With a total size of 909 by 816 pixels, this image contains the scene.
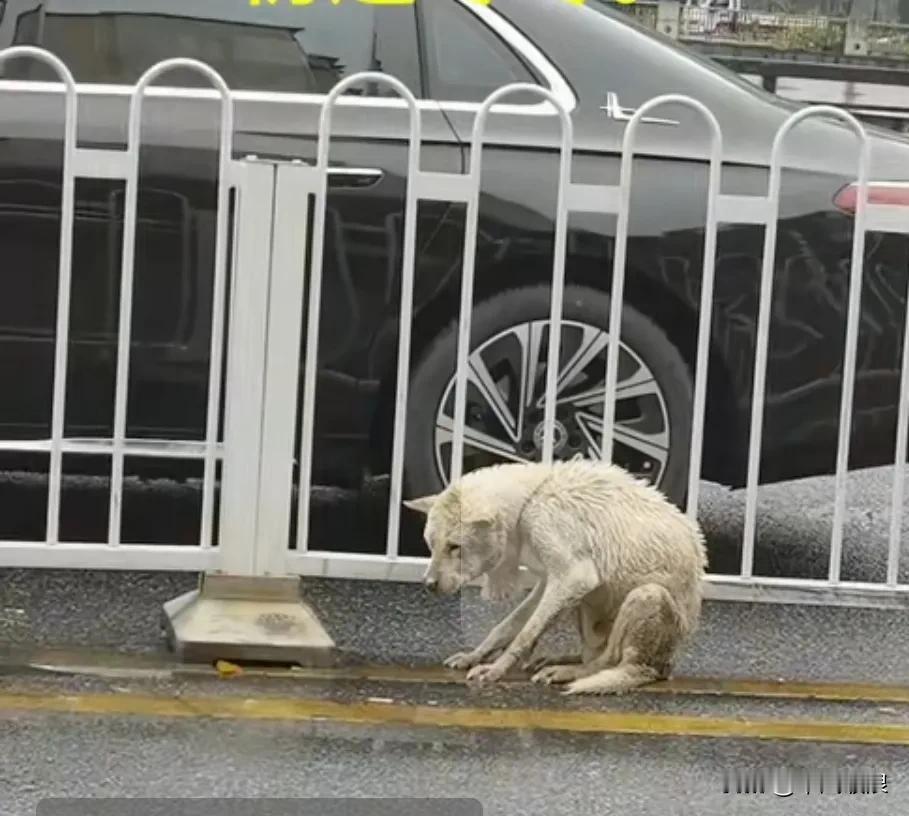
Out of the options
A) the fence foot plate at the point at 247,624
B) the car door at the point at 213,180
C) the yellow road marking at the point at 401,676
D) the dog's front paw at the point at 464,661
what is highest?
the car door at the point at 213,180

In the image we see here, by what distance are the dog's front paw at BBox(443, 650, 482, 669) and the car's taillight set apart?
1.79 metres

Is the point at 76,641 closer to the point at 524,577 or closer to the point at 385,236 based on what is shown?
the point at 524,577

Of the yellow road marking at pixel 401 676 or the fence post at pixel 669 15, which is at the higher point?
the fence post at pixel 669 15

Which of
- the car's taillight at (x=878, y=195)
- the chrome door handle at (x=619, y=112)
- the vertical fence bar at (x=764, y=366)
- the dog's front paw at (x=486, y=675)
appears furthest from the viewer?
the chrome door handle at (x=619, y=112)

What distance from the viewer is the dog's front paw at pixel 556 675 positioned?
4.14 meters

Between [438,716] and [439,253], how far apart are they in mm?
1685

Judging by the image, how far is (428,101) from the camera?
5.31 m

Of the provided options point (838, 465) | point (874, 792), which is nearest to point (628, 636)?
point (874, 792)

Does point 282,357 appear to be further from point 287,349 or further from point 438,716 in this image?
point 438,716

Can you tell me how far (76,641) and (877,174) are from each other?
266 cm

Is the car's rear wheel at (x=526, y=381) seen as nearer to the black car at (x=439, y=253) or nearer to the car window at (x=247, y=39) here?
the black car at (x=439, y=253)

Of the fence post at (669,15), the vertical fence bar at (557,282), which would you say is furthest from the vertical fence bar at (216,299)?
the fence post at (669,15)

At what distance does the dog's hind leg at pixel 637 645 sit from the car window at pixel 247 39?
1970 millimetres

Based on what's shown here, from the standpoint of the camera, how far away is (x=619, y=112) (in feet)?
17.4
